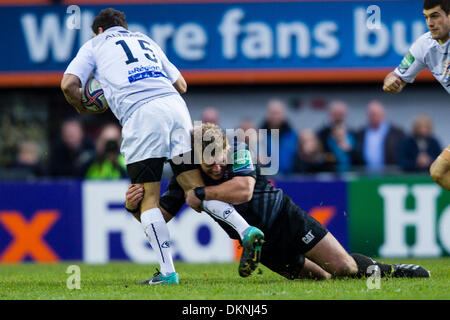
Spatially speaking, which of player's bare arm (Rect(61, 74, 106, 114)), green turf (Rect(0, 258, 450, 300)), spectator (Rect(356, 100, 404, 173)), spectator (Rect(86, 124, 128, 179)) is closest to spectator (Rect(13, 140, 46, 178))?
spectator (Rect(86, 124, 128, 179))

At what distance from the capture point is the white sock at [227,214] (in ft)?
21.8

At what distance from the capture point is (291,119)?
1596 centimetres

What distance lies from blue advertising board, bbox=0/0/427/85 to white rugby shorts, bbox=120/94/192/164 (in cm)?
820

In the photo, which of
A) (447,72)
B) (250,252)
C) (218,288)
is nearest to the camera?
(250,252)

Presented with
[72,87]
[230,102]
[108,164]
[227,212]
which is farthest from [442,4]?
[230,102]

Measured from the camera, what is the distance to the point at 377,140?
13.0m

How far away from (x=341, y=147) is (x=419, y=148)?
1.17m

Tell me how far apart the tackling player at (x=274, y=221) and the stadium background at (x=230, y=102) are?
3.94 metres

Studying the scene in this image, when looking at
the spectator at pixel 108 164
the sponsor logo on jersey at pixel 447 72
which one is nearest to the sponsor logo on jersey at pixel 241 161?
the sponsor logo on jersey at pixel 447 72

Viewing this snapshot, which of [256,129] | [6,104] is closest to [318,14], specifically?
[256,129]

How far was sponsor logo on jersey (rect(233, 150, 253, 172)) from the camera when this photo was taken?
6824 millimetres

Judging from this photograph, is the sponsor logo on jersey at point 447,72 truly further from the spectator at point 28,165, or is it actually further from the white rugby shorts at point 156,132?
the spectator at point 28,165

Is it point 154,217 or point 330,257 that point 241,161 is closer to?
point 154,217
